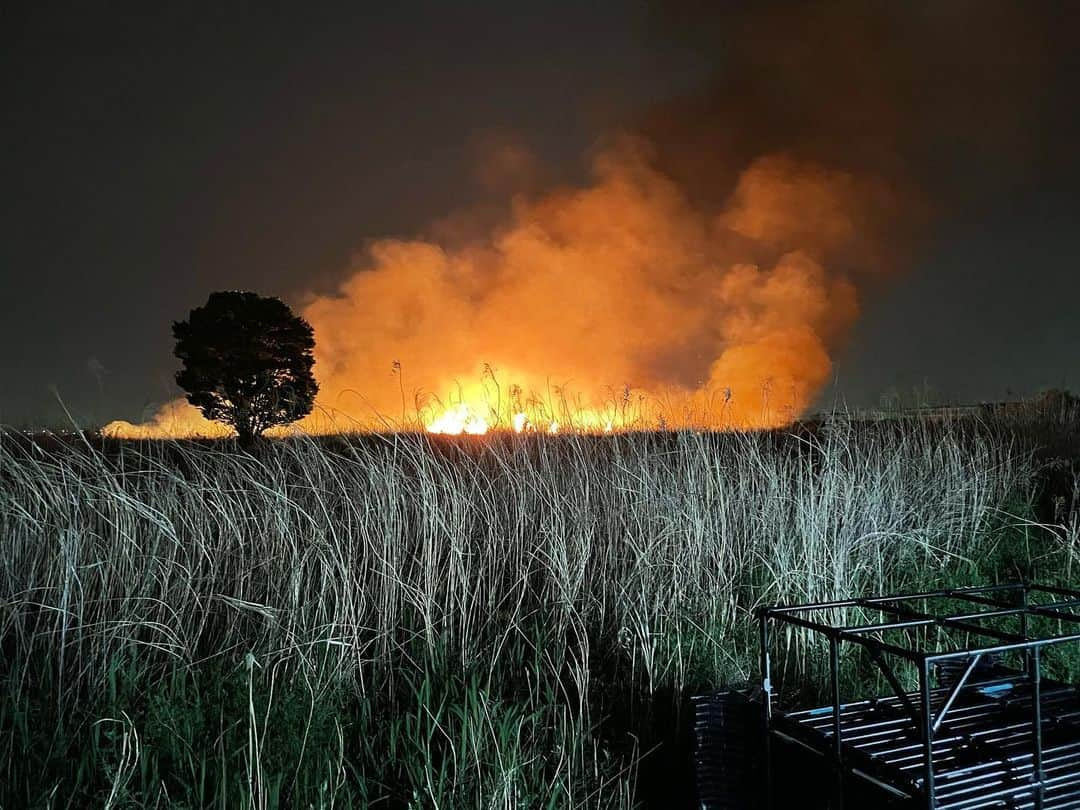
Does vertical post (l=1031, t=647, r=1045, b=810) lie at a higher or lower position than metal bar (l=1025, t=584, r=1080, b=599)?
lower

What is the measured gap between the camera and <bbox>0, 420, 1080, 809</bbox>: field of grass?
1.91 meters

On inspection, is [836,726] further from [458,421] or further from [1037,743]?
[458,421]

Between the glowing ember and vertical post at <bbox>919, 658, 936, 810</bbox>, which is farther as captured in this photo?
the glowing ember

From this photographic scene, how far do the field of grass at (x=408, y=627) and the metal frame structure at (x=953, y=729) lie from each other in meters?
0.65

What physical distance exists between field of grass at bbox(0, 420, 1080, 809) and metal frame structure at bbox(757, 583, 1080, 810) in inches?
25.6

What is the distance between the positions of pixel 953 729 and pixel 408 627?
1.86m

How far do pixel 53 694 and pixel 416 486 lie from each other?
2.00 metres

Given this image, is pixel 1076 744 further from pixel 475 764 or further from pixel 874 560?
pixel 874 560

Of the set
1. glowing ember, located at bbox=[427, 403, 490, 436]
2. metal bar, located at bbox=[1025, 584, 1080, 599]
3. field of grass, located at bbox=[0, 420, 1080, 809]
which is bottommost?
field of grass, located at bbox=[0, 420, 1080, 809]

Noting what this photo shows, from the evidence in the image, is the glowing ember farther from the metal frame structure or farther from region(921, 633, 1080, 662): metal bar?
A: region(921, 633, 1080, 662): metal bar

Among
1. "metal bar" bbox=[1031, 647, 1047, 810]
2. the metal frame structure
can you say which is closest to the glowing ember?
the metal frame structure

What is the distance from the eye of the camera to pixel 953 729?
1468 millimetres

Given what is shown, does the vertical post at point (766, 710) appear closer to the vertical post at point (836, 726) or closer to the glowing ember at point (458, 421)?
the vertical post at point (836, 726)

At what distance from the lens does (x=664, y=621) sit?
2762 millimetres
